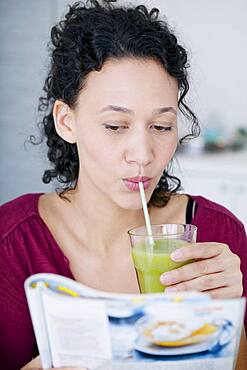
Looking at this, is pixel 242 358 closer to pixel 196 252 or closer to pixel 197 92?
pixel 196 252

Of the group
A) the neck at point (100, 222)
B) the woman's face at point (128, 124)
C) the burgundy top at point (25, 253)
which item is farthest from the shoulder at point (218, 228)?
the woman's face at point (128, 124)

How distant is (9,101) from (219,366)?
3412mm

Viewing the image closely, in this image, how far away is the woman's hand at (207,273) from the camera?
1302 millimetres

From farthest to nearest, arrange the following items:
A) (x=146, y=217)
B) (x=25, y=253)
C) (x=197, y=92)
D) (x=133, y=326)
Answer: (x=197, y=92)
(x=25, y=253)
(x=146, y=217)
(x=133, y=326)

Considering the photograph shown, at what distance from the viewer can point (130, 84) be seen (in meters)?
1.48

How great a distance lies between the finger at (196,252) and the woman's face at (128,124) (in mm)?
239

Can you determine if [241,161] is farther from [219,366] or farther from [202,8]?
[219,366]

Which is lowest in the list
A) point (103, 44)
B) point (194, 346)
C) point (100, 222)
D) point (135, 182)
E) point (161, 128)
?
point (194, 346)

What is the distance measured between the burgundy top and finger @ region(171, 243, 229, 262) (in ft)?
1.35

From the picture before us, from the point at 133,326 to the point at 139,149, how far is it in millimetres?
518

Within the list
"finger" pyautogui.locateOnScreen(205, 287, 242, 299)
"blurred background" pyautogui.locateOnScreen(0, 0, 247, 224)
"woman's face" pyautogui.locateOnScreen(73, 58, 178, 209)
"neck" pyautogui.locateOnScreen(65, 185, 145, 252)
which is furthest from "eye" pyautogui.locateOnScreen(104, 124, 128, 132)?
"blurred background" pyautogui.locateOnScreen(0, 0, 247, 224)

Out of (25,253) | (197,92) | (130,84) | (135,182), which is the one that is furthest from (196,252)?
(197,92)

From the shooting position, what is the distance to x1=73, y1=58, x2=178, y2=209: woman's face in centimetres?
146

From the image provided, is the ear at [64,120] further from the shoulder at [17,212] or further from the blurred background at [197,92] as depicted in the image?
the blurred background at [197,92]
